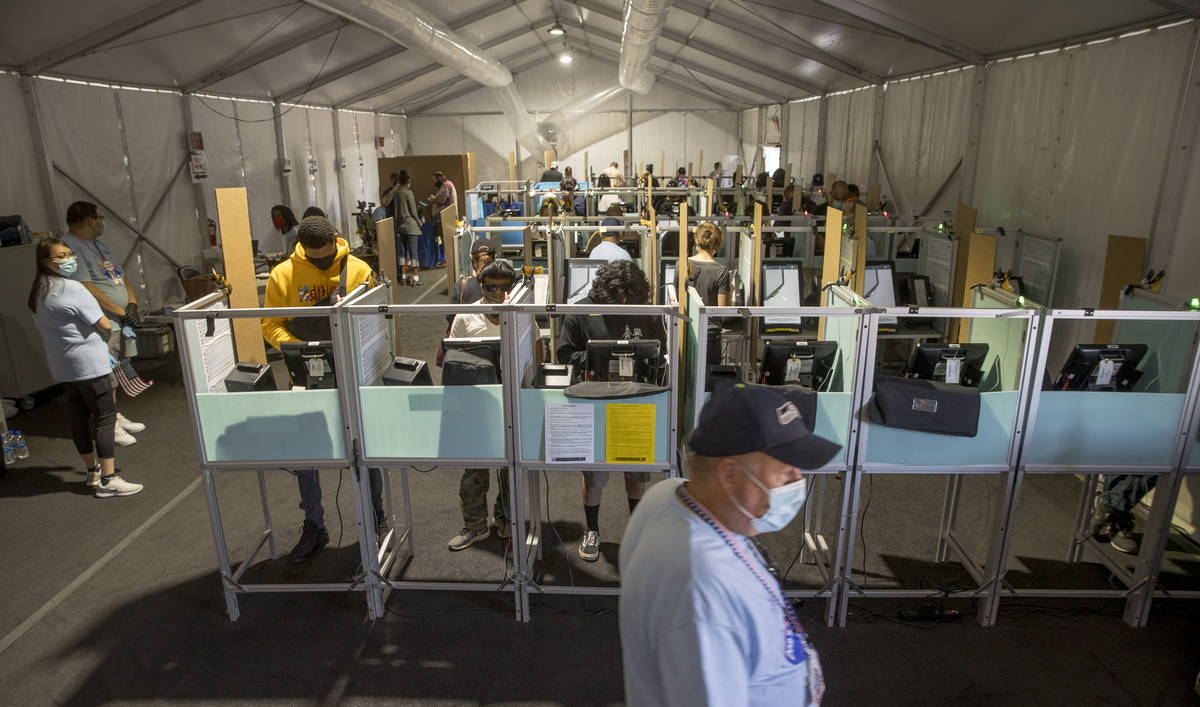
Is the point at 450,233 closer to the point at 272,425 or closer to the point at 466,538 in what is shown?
the point at 466,538

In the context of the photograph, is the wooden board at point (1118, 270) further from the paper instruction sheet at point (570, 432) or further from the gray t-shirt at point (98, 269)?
the gray t-shirt at point (98, 269)

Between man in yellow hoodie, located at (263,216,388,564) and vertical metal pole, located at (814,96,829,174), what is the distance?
448 inches

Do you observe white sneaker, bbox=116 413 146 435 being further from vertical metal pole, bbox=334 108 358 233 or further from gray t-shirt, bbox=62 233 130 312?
vertical metal pole, bbox=334 108 358 233

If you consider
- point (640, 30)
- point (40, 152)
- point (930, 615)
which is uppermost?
point (640, 30)

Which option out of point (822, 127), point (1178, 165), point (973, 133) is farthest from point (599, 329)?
point (822, 127)

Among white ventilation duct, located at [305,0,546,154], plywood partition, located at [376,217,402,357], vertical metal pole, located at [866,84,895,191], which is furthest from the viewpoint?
vertical metal pole, located at [866,84,895,191]

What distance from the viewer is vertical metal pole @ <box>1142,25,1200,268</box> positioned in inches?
162

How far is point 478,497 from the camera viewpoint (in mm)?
3818

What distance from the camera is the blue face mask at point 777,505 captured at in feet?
4.38

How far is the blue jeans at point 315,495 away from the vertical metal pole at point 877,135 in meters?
9.11

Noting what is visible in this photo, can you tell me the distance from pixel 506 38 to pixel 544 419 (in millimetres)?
12434

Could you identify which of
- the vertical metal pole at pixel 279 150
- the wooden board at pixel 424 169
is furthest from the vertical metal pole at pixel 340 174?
the vertical metal pole at pixel 279 150

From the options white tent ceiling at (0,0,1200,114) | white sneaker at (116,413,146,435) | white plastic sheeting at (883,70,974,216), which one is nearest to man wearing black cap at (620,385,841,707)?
white tent ceiling at (0,0,1200,114)

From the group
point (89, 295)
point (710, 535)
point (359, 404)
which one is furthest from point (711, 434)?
Answer: point (89, 295)
